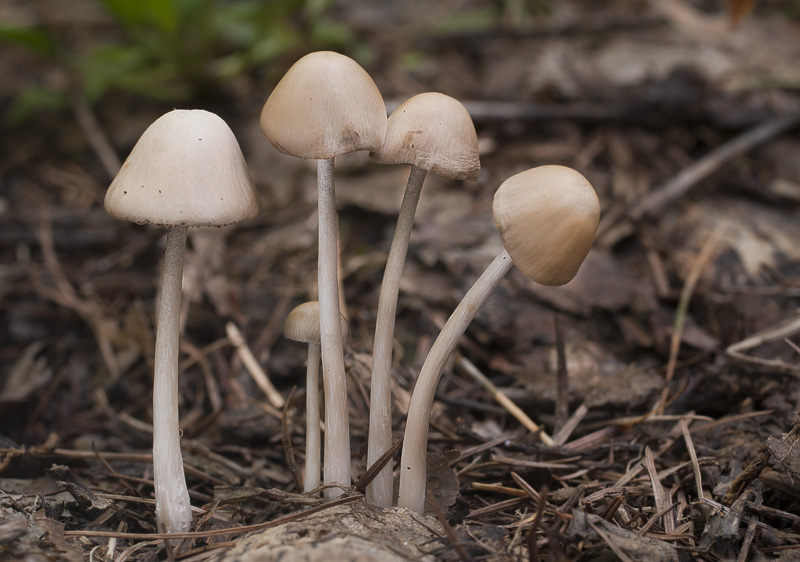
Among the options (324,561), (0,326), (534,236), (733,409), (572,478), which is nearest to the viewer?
(324,561)

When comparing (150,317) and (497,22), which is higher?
(497,22)

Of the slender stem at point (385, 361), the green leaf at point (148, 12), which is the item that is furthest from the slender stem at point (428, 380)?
the green leaf at point (148, 12)

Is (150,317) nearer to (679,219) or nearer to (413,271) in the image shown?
(413,271)

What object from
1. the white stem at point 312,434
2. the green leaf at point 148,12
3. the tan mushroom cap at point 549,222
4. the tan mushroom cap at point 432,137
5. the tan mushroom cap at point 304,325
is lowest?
the white stem at point 312,434

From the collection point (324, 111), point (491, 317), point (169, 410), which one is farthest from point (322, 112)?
point (491, 317)

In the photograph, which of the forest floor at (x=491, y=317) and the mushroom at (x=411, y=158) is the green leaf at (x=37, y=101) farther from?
the mushroom at (x=411, y=158)

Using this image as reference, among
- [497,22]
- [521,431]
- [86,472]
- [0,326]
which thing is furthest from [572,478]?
[497,22]

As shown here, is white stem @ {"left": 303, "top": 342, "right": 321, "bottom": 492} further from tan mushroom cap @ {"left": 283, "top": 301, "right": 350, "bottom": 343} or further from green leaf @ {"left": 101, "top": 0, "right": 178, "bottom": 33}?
green leaf @ {"left": 101, "top": 0, "right": 178, "bottom": 33}
